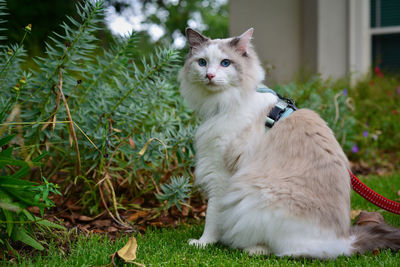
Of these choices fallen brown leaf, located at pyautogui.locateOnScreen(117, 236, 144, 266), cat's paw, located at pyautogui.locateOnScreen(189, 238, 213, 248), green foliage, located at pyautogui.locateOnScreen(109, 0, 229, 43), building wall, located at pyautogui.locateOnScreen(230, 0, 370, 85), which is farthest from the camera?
green foliage, located at pyautogui.locateOnScreen(109, 0, 229, 43)

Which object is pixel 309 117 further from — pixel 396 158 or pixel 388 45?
pixel 388 45

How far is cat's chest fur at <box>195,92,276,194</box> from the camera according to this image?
2498 mm

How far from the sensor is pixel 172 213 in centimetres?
327

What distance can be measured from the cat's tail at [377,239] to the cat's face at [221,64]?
4.11 feet

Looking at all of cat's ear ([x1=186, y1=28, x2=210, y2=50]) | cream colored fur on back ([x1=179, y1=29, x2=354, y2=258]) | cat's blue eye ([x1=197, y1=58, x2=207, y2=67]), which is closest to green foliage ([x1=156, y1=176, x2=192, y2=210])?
cream colored fur on back ([x1=179, y1=29, x2=354, y2=258])

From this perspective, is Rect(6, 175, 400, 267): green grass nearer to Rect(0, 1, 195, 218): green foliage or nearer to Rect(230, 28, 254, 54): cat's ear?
Rect(0, 1, 195, 218): green foliage

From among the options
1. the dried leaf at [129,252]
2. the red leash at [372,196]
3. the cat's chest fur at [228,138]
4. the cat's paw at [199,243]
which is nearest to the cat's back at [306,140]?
the cat's chest fur at [228,138]

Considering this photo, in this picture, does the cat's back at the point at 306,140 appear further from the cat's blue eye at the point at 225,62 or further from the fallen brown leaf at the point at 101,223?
the fallen brown leaf at the point at 101,223

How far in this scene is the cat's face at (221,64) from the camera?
261 cm

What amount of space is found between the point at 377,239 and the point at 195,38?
1819mm

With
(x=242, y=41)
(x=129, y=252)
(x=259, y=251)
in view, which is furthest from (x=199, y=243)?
(x=242, y=41)

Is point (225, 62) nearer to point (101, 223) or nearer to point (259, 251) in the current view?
point (259, 251)

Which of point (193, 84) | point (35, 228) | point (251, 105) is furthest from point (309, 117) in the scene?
point (35, 228)

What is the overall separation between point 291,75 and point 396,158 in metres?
2.36
